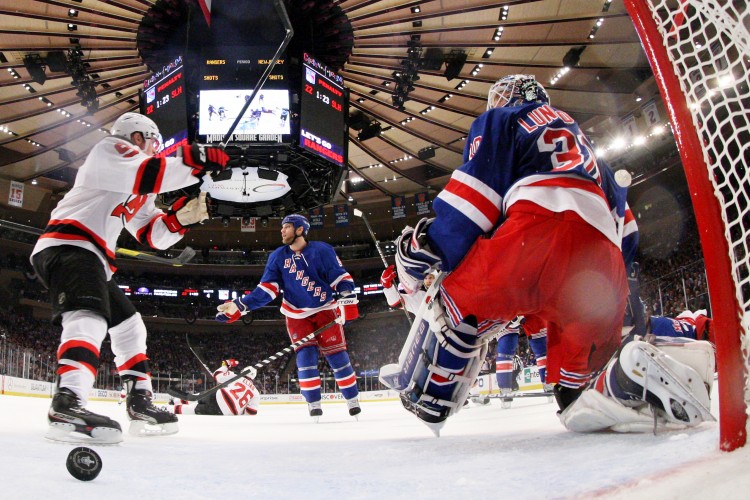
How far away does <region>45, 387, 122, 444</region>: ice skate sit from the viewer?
1.75 metres

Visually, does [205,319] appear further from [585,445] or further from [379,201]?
[585,445]

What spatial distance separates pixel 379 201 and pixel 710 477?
1907cm

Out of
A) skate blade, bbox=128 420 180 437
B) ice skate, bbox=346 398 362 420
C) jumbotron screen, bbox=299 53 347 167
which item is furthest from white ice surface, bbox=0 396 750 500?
jumbotron screen, bbox=299 53 347 167

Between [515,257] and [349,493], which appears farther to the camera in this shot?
[515,257]

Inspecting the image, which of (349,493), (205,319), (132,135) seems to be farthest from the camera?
(205,319)

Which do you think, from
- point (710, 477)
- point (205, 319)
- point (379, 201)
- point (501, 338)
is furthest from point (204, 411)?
point (205, 319)

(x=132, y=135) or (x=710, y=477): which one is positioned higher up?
(x=132, y=135)

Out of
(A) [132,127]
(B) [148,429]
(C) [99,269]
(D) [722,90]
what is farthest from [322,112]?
(D) [722,90]

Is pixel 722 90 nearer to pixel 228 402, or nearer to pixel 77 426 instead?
pixel 77 426

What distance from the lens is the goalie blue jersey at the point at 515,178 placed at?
1.52m

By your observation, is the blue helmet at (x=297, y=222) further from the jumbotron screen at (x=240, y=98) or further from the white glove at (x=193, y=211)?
the jumbotron screen at (x=240, y=98)

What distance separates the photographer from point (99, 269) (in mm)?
2172

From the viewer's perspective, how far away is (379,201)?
19641 mm

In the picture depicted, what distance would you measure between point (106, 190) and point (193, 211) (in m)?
0.61
